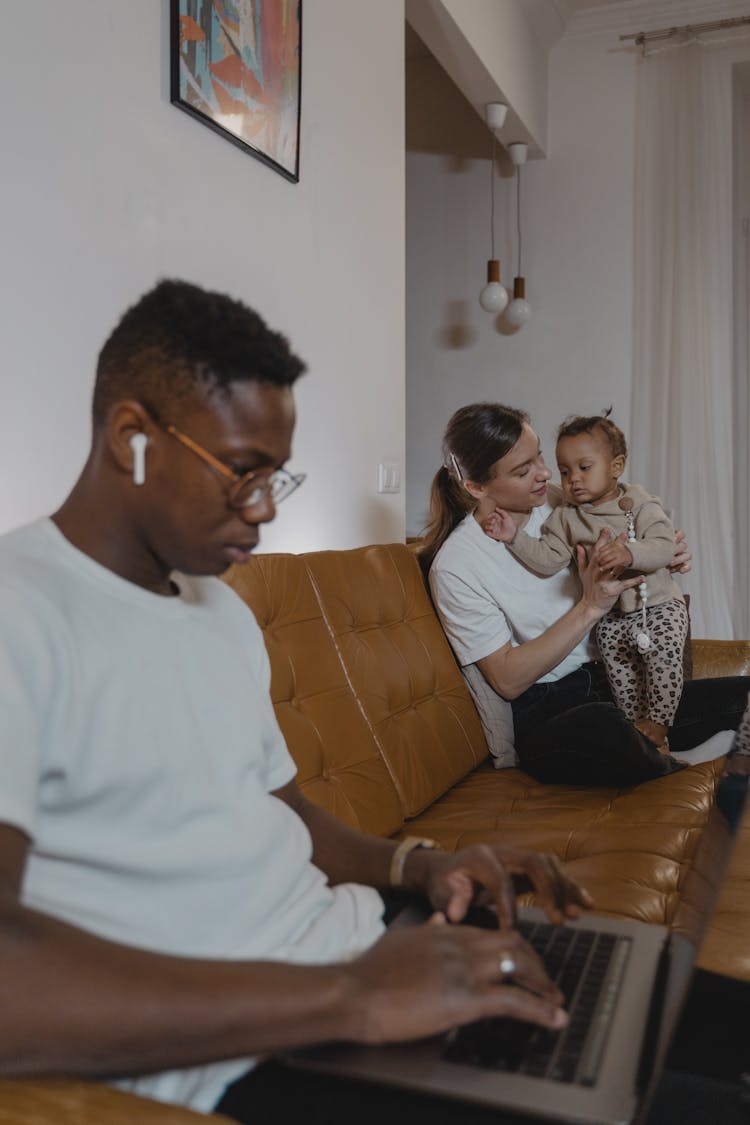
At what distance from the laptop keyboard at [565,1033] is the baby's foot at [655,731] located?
136cm

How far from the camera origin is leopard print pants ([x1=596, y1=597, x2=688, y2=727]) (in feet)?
7.52

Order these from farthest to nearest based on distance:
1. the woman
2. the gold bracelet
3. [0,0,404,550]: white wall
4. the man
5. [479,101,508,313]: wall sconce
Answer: [479,101,508,313]: wall sconce, the woman, [0,0,404,550]: white wall, the gold bracelet, the man

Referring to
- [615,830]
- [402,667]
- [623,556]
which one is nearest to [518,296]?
[623,556]

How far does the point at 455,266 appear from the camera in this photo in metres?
4.65

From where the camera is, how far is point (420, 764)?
1938 millimetres

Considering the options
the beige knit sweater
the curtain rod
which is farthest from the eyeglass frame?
the curtain rod

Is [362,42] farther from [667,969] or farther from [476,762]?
[667,969]

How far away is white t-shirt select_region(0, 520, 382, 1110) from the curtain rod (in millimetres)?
4131

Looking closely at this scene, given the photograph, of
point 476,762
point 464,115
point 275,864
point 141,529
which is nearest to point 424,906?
point 275,864

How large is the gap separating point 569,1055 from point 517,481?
162 centimetres

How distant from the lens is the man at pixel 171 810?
67 centimetres

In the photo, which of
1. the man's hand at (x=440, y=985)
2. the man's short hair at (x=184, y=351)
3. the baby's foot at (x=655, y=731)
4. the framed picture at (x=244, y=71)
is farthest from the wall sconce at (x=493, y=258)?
the man's hand at (x=440, y=985)

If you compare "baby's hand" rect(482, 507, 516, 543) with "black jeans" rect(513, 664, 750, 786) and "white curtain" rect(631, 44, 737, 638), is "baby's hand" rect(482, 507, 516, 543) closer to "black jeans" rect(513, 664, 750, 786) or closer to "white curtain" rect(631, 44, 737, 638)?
"black jeans" rect(513, 664, 750, 786)

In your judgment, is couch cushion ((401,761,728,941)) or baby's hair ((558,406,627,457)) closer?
couch cushion ((401,761,728,941))
